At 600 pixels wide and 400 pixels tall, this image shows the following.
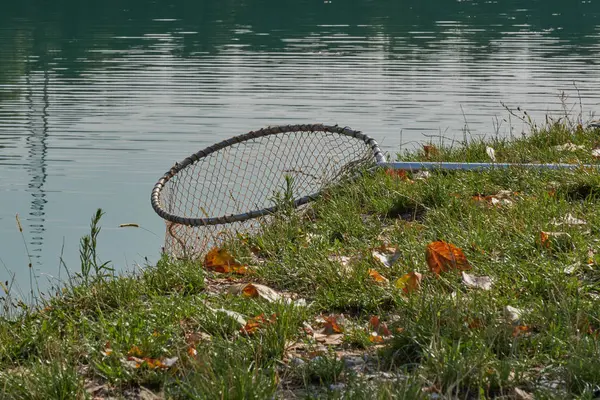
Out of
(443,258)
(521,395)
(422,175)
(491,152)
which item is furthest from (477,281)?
(491,152)

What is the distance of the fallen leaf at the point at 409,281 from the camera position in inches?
162

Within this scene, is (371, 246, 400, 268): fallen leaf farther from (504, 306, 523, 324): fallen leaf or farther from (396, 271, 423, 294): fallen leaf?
(504, 306, 523, 324): fallen leaf

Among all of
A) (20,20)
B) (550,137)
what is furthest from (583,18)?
(550,137)

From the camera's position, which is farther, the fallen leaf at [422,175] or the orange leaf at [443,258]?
the fallen leaf at [422,175]

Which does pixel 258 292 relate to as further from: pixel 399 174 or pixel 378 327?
pixel 399 174

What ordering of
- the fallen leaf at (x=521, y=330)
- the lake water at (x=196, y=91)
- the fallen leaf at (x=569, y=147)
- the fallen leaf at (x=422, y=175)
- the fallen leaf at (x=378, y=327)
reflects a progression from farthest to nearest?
the lake water at (x=196, y=91) → the fallen leaf at (x=569, y=147) → the fallen leaf at (x=422, y=175) → the fallen leaf at (x=378, y=327) → the fallen leaf at (x=521, y=330)

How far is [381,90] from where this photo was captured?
20750 millimetres

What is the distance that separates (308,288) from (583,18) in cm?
4610

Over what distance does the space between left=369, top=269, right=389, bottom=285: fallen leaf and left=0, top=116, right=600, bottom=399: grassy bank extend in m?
0.03

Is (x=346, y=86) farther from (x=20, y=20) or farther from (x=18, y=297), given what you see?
(x=20, y=20)

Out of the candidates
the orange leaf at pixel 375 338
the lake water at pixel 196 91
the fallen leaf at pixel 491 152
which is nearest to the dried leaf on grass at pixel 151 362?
the orange leaf at pixel 375 338

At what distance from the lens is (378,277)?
4.36 metres

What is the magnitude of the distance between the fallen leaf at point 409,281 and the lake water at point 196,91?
232 centimetres

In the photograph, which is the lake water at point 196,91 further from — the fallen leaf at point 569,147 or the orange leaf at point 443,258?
the fallen leaf at point 569,147
